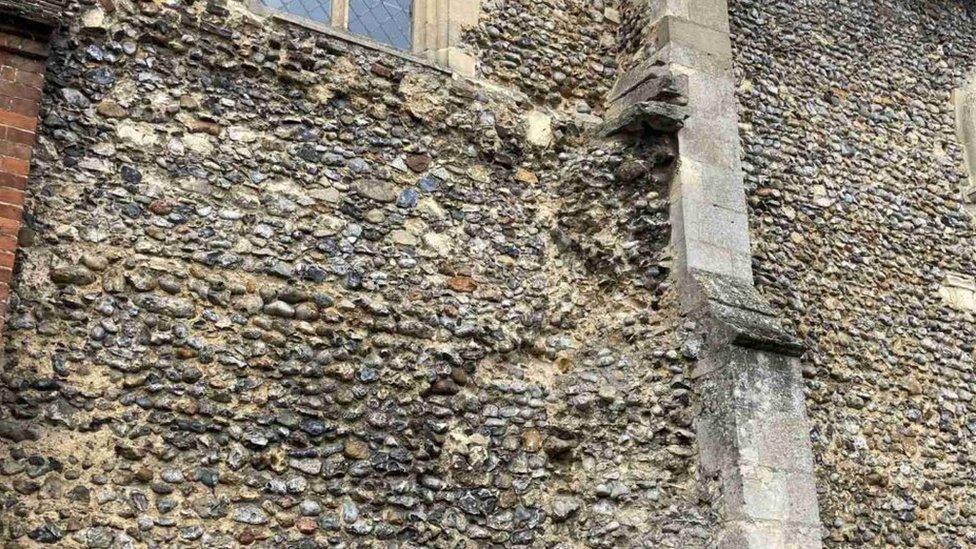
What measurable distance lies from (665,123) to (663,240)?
0.86 metres

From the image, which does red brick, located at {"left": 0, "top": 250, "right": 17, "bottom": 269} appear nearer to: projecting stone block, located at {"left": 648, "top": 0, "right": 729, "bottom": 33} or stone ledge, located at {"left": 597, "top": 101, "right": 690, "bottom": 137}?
stone ledge, located at {"left": 597, "top": 101, "right": 690, "bottom": 137}

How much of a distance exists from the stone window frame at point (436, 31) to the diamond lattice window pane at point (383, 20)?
60 millimetres

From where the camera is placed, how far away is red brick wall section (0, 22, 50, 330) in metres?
5.46

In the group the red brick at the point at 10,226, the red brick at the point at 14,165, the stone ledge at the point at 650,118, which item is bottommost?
the red brick at the point at 10,226

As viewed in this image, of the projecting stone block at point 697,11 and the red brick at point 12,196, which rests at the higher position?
the projecting stone block at point 697,11

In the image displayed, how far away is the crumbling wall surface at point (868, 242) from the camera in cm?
900

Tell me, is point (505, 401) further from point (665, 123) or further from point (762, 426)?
point (665, 123)

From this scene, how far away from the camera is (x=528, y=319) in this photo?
23.8ft

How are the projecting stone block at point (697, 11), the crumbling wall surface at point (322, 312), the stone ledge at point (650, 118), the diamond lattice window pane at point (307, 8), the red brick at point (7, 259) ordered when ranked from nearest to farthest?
the red brick at point (7, 259), the crumbling wall surface at point (322, 312), the diamond lattice window pane at point (307, 8), the stone ledge at point (650, 118), the projecting stone block at point (697, 11)

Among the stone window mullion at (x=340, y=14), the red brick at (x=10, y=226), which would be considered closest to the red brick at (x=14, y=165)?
the red brick at (x=10, y=226)

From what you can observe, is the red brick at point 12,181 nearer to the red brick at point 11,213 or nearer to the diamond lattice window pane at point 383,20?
the red brick at point 11,213

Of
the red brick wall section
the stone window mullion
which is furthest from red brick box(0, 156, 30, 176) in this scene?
the stone window mullion

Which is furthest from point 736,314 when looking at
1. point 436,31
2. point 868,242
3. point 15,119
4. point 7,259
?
point 15,119

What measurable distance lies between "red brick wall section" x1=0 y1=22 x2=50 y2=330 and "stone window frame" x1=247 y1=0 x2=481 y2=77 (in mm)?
1997
